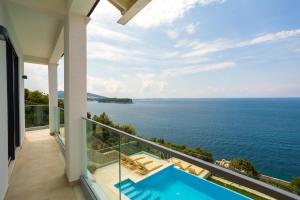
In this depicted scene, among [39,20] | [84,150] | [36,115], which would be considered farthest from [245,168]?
[39,20]

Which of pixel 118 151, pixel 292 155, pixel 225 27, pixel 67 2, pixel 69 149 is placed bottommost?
pixel 292 155

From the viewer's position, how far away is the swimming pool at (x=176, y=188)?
2.98 feet

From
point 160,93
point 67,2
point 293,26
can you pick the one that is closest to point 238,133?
point 160,93

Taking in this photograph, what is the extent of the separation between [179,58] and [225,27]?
11296 millimetres

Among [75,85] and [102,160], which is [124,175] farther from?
[75,85]

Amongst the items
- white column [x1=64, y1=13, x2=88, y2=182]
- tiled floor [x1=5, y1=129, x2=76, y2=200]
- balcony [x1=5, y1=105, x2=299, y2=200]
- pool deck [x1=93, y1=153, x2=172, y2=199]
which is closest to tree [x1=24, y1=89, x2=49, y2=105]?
tiled floor [x1=5, y1=129, x2=76, y2=200]

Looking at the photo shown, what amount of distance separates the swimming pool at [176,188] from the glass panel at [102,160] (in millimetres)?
336

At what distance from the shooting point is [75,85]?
107 inches

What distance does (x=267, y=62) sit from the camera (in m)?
35.3

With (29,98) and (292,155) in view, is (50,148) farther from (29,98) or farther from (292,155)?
(292,155)

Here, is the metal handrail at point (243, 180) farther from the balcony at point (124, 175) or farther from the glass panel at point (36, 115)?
the glass panel at point (36, 115)

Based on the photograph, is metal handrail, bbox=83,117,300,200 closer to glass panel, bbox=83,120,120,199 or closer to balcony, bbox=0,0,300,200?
balcony, bbox=0,0,300,200

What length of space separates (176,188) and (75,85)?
2.27 metres

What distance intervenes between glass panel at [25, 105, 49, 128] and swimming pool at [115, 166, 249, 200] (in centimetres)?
649
